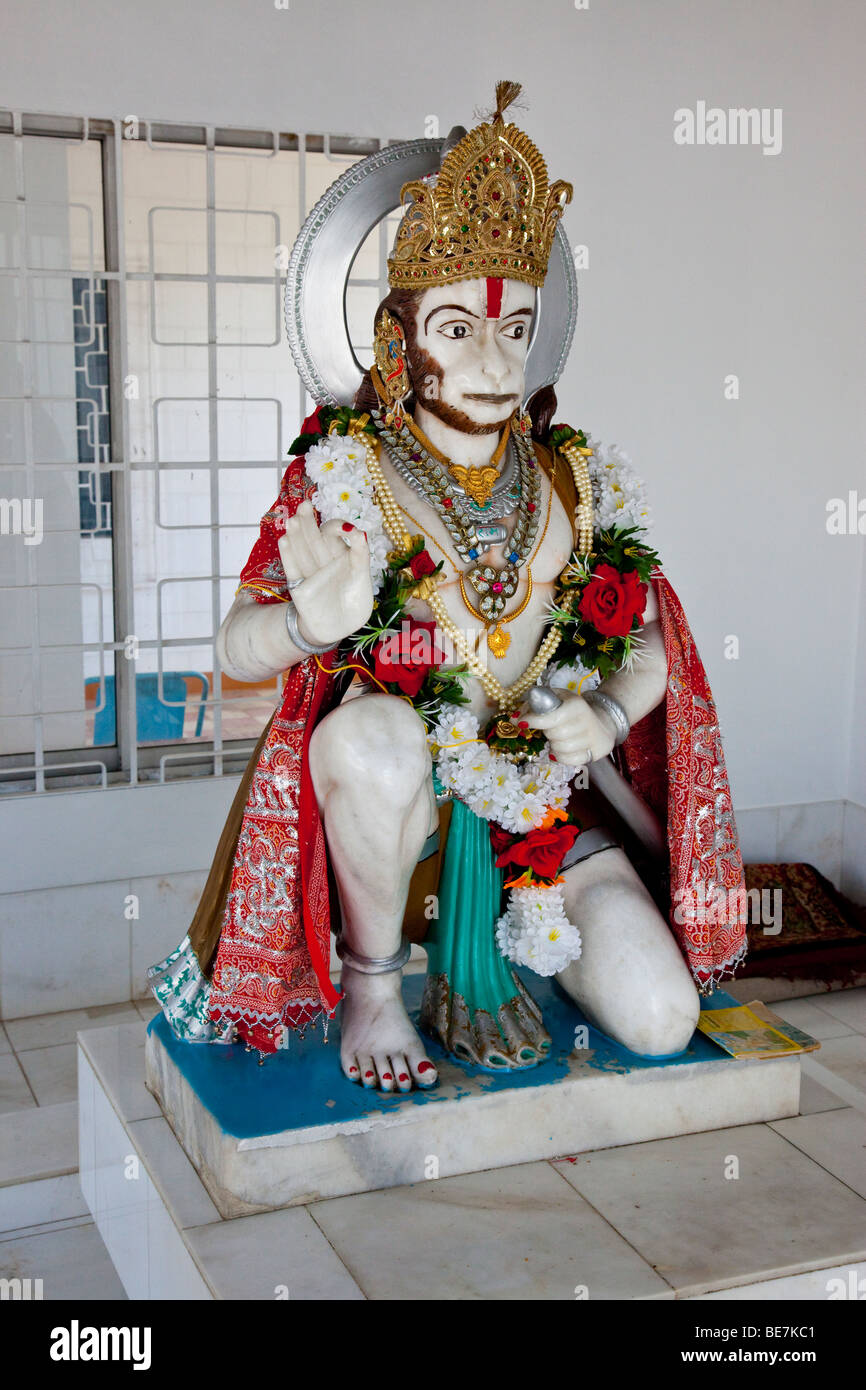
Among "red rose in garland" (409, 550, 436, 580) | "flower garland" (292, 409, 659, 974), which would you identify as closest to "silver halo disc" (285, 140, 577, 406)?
"flower garland" (292, 409, 659, 974)

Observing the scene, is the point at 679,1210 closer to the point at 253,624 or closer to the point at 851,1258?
the point at 851,1258

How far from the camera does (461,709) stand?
2301 mm

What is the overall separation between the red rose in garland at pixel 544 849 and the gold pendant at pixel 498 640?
0.97 feet

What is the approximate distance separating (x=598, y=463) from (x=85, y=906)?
84.1 inches

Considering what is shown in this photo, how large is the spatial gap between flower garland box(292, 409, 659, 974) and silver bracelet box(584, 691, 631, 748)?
6cm

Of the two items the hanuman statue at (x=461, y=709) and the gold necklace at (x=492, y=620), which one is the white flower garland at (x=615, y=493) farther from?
the gold necklace at (x=492, y=620)

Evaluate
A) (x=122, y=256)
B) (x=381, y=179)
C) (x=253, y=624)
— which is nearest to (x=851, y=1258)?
(x=253, y=624)

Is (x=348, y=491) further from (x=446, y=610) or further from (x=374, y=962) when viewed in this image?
(x=374, y=962)

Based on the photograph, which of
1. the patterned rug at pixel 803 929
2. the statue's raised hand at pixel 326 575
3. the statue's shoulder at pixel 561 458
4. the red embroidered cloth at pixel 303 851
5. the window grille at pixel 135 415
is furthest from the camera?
the patterned rug at pixel 803 929

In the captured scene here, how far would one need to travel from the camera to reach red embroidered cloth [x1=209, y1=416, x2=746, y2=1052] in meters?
2.26

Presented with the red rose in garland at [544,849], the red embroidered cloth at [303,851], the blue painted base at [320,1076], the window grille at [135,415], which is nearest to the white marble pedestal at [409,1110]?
the blue painted base at [320,1076]

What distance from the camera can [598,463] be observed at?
2.51 metres

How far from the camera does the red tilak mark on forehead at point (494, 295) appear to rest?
7.31 feet

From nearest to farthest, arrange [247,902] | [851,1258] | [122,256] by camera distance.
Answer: [851,1258] < [247,902] < [122,256]
